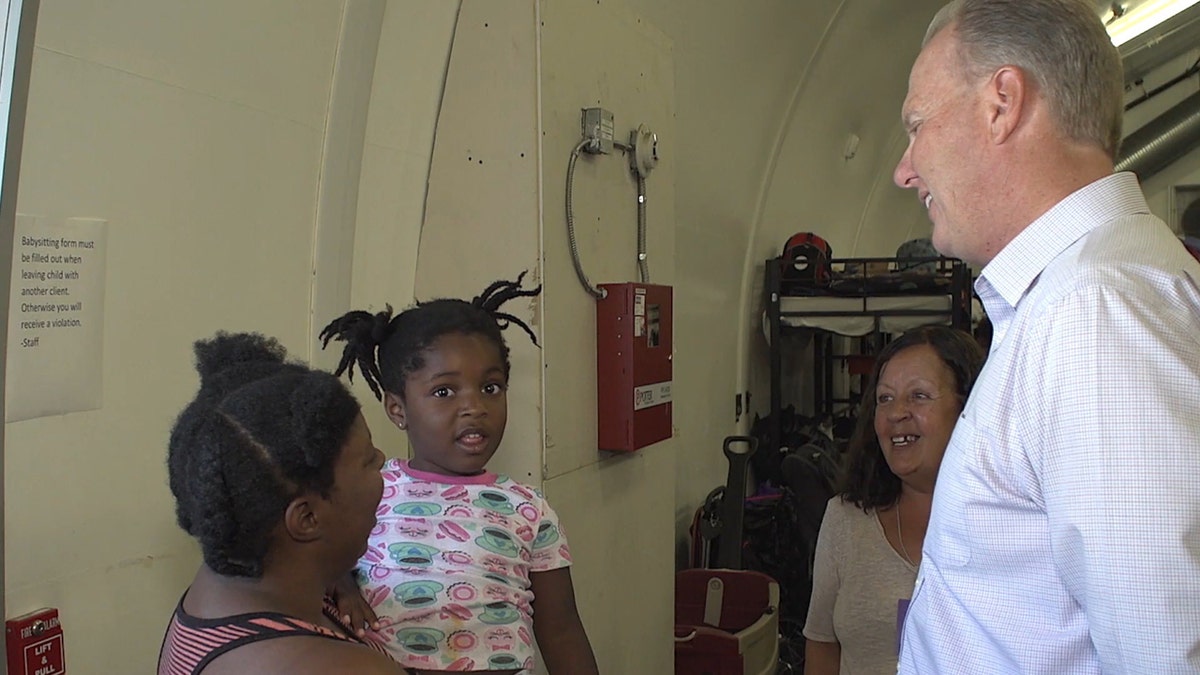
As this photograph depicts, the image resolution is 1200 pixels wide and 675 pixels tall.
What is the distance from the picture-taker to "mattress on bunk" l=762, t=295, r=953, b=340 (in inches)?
171

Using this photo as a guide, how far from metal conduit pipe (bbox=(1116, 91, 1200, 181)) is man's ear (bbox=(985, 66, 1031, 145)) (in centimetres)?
758

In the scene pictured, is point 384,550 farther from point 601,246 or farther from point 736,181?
point 736,181

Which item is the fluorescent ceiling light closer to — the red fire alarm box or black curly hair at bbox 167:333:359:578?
black curly hair at bbox 167:333:359:578

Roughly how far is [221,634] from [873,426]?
53.1 inches

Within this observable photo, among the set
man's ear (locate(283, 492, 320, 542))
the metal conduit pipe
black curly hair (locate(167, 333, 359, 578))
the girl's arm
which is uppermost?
the metal conduit pipe

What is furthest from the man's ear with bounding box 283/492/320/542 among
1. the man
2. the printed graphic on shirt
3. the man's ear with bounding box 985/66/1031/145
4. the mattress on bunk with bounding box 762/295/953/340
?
the mattress on bunk with bounding box 762/295/953/340

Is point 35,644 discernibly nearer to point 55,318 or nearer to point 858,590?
point 55,318

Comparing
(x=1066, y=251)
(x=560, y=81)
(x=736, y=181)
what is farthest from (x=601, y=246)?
(x=736, y=181)

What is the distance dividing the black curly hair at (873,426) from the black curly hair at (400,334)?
758 millimetres

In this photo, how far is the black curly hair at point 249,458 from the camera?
0.95 meters

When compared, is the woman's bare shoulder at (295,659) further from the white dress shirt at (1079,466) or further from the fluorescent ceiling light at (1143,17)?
the fluorescent ceiling light at (1143,17)

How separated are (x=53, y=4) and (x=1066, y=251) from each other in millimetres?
1430

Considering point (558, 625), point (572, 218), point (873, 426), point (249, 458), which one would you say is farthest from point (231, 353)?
point (873, 426)

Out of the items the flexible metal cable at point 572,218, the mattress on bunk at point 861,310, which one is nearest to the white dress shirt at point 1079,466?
the flexible metal cable at point 572,218
